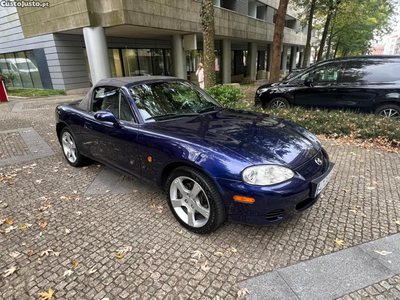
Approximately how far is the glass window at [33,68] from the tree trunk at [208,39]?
1321cm

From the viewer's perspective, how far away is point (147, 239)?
2.62m

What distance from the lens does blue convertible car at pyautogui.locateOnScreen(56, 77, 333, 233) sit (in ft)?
7.33

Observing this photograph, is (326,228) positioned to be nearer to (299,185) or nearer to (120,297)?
(299,185)

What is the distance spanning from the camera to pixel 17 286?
209 centimetres

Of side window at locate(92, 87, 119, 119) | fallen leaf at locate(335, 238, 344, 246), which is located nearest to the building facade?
side window at locate(92, 87, 119, 119)

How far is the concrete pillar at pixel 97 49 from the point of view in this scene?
39.5 feet

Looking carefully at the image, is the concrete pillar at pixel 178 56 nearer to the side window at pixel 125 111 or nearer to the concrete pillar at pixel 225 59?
the concrete pillar at pixel 225 59

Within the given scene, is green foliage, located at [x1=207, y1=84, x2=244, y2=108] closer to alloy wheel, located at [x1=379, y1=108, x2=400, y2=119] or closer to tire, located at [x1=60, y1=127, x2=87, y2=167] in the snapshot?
alloy wheel, located at [x1=379, y1=108, x2=400, y2=119]

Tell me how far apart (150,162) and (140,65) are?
16.9m

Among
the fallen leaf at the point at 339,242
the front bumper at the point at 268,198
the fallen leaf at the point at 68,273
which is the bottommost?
the fallen leaf at the point at 339,242

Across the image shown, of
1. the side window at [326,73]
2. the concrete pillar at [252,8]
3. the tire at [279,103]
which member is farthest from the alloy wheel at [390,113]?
the concrete pillar at [252,8]

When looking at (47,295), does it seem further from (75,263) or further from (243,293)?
(243,293)

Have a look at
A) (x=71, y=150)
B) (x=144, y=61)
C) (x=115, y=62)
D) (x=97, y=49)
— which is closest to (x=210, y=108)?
(x=71, y=150)

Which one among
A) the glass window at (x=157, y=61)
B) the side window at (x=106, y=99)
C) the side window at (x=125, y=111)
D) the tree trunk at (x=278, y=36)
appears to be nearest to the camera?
the side window at (x=125, y=111)
